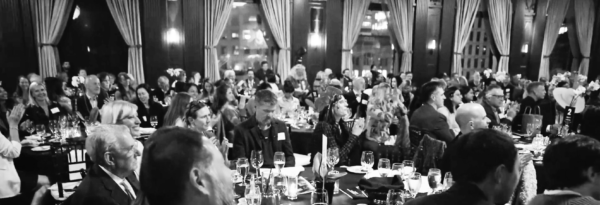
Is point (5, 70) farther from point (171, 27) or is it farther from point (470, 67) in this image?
point (470, 67)

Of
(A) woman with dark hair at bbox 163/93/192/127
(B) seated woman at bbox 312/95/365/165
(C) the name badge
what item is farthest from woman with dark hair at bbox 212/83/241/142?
(B) seated woman at bbox 312/95/365/165

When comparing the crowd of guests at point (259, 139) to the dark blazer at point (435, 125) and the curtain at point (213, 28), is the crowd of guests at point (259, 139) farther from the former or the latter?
the curtain at point (213, 28)

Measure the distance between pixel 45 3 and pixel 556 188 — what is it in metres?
10.4

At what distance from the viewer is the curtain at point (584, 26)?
13.5 metres

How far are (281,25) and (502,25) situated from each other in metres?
7.14

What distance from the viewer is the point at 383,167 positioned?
3021 mm

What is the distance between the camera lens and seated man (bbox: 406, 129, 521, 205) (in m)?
1.70

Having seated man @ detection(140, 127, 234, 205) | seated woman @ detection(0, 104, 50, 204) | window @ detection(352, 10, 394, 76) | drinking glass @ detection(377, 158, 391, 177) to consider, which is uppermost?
window @ detection(352, 10, 394, 76)

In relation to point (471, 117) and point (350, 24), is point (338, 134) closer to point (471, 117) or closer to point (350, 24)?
point (471, 117)

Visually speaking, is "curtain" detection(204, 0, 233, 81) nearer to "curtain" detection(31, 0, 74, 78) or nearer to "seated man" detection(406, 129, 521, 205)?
"curtain" detection(31, 0, 74, 78)

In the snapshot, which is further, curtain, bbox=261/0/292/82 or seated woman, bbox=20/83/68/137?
curtain, bbox=261/0/292/82

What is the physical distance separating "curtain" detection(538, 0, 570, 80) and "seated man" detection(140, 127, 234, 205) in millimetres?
14724

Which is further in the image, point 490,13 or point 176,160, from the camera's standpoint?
point 490,13

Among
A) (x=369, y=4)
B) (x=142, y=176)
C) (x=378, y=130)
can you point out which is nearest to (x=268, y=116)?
(x=378, y=130)
